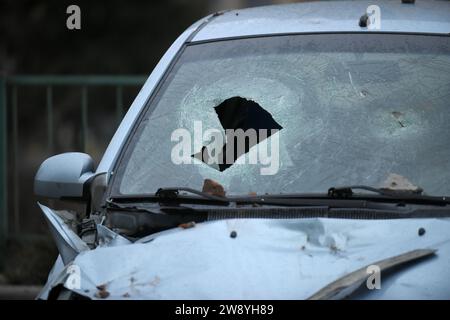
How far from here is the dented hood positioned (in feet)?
10.5

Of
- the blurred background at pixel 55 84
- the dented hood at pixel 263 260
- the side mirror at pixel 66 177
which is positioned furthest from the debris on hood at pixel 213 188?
the blurred background at pixel 55 84

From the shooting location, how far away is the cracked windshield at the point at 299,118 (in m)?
3.90

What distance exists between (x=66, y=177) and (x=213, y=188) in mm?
693

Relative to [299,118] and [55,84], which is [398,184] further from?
[55,84]

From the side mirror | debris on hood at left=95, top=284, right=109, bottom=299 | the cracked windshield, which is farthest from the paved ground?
debris on hood at left=95, top=284, right=109, bottom=299

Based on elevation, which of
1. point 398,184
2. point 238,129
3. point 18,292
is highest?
point 238,129

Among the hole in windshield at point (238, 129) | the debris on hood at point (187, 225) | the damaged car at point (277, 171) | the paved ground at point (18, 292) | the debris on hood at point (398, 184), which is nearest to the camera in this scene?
the damaged car at point (277, 171)

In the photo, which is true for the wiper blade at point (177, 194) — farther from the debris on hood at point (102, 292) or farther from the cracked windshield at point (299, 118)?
the debris on hood at point (102, 292)

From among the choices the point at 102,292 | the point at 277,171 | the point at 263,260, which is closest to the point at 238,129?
the point at 277,171

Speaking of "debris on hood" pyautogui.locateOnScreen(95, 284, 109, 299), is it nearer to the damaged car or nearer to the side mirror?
the damaged car

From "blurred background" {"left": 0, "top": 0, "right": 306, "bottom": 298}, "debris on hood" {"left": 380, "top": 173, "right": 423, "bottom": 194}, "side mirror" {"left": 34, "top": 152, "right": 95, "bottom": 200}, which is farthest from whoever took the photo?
"blurred background" {"left": 0, "top": 0, "right": 306, "bottom": 298}

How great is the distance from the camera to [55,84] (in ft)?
28.8

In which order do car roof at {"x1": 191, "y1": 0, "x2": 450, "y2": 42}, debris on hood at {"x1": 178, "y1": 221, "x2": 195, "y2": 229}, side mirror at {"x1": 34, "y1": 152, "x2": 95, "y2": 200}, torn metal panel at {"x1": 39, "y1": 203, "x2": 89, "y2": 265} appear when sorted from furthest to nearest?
car roof at {"x1": 191, "y1": 0, "x2": 450, "y2": 42}, side mirror at {"x1": 34, "y1": 152, "x2": 95, "y2": 200}, torn metal panel at {"x1": 39, "y1": 203, "x2": 89, "y2": 265}, debris on hood at {"x1": 178, "y1": 221, "x2": 195, "y2": 229}
